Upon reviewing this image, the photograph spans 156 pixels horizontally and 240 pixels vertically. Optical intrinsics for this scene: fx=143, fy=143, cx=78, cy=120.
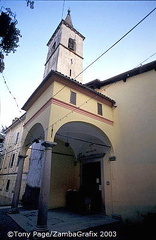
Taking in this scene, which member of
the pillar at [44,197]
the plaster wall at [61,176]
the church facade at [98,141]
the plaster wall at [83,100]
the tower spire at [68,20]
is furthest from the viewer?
the tower spire at [68,20]

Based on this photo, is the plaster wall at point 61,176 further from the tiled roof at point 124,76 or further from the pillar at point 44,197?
the tiled roof at point 124,76

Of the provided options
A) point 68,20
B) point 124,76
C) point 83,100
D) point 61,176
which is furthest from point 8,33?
point 68,20

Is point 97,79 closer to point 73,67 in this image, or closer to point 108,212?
point 73,67

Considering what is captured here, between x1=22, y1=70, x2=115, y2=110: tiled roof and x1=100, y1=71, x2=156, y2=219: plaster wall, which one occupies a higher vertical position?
x1=22, y1=70, x2=115, y2=110: tiled roof

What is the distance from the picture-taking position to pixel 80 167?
10164 millimetres

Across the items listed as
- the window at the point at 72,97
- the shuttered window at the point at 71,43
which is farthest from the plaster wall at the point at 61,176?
the shuttered window at the point at 71,43

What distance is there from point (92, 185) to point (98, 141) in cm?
281

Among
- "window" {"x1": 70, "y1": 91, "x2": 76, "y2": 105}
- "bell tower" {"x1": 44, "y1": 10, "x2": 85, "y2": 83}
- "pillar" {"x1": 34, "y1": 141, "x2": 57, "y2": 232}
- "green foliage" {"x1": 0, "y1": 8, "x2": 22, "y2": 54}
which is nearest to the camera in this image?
"green foliage" {"x1": 0, "y1": 8, "x2": 22, "y2": 54}

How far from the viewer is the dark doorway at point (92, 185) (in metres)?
8.10

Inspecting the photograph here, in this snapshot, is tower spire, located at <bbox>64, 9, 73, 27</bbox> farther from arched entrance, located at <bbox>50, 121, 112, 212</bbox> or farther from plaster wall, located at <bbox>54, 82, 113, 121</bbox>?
arched entrance, located at <bbox>50, 121, 112, 212</bbox>

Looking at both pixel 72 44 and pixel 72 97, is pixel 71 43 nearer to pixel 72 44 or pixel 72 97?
pixel 72 44

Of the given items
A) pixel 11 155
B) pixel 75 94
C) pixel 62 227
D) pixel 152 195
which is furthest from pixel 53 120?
pixel 11 155

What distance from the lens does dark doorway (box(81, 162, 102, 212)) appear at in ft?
26.6

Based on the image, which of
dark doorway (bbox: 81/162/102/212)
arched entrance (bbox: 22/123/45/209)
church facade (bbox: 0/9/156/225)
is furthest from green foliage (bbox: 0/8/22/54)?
dark doorway (bbox: 81/162/102/212)
